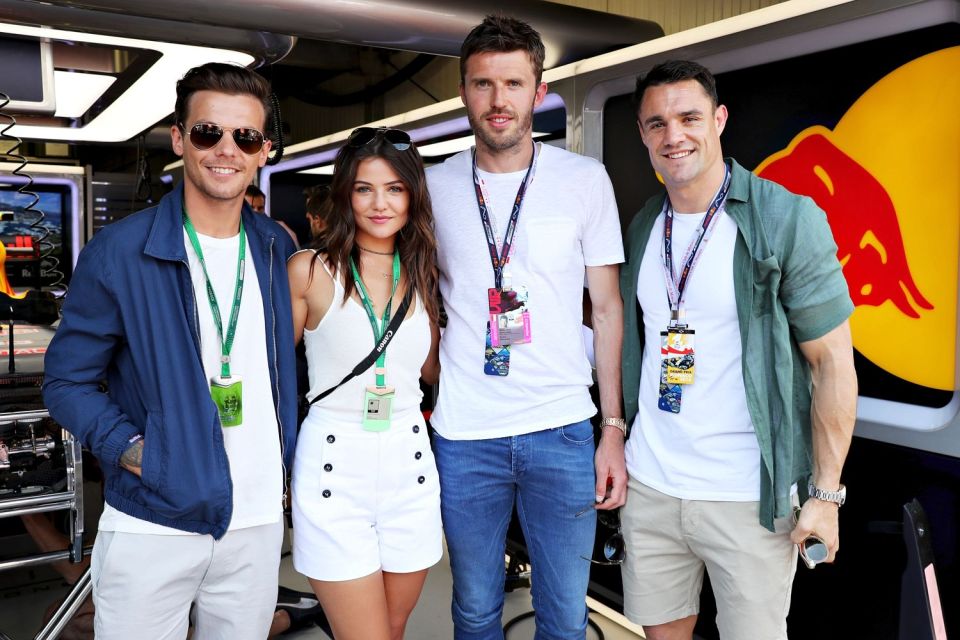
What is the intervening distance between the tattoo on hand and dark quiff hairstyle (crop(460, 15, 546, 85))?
1182 mm

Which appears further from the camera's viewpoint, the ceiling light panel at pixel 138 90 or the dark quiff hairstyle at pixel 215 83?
the ceiling light panel at pixel 138 90

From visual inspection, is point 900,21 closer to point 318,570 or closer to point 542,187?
point 542,187

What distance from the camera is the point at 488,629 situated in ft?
7.09

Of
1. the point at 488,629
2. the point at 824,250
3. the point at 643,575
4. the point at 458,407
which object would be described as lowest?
the point at 488,629

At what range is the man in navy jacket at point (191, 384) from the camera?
1694 millimetres

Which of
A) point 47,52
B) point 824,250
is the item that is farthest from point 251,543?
point 47,52

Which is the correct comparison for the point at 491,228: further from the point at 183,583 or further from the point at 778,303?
the point at 183,583

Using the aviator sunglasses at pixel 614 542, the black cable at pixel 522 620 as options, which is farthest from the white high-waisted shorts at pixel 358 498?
the black cable at pixel 522 620

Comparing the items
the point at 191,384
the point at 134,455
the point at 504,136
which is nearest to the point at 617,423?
the point at 504,136

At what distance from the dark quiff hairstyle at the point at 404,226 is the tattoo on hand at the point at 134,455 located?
56cm

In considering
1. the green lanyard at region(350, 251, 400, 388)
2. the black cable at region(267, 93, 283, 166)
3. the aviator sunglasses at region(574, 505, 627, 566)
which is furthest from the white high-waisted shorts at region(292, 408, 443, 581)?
the black cable at region(267, 93, 283, 166)

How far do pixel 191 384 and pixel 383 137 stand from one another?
0.75 metres

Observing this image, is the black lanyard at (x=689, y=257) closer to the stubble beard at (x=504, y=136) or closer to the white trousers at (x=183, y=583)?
the stubble beard at (x=504, y=136)

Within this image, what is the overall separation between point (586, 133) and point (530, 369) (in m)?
1.61
